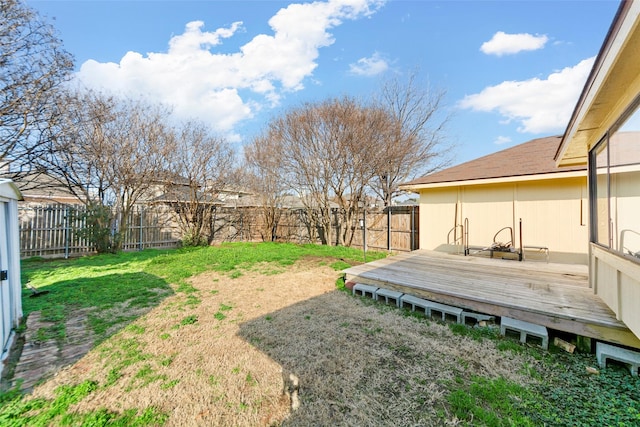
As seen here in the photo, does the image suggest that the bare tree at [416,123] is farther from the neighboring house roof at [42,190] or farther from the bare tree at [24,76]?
the neighboring house roof at [42,190]

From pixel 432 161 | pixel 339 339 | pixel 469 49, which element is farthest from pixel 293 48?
pixel 339 339

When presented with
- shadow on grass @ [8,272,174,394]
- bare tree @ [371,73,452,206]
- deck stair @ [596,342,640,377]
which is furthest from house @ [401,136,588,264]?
shadow on grass @ [8,272,174,394]

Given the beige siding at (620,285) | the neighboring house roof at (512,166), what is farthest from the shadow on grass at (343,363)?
the neighboring house roof at (512,166)

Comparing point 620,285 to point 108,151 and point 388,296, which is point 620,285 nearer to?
point 388,296

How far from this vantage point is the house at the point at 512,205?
5566 millimetres

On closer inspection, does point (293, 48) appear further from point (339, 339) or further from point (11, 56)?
point (339, 339)

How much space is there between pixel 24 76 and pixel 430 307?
1023 centimetres

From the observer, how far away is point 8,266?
290 cm

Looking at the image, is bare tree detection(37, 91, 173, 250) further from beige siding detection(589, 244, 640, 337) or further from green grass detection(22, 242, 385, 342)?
beige siding detection(589, 244, 640, 337)

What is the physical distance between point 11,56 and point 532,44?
14030 millimetres

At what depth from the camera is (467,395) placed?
196 centimetres

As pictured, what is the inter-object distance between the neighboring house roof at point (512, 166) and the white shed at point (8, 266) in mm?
7819

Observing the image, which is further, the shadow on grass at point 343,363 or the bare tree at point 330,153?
the bare tree at point 330,153

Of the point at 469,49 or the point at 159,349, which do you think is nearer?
the point at 159,349
